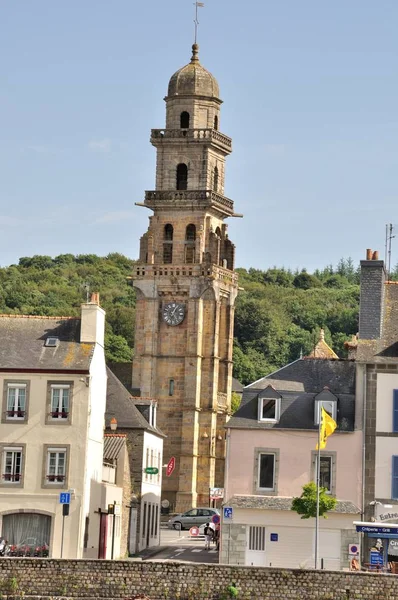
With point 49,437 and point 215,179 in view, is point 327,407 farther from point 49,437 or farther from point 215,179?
point 215,179

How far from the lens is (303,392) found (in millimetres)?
63469

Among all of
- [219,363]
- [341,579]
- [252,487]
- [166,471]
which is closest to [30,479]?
[252,487]

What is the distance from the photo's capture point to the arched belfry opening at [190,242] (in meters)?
113

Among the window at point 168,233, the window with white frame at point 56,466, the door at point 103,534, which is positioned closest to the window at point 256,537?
the window with white frame at point 56,466

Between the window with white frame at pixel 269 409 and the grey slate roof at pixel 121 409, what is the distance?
1477cm

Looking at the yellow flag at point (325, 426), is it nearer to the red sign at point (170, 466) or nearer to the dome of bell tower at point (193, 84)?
the red sign at point (170, 466)

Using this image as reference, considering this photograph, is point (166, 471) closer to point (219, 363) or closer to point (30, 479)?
point (219, 363)

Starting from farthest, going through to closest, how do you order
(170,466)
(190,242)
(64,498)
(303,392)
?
(190,242)
(170,466)
(303,392)
(64,498)

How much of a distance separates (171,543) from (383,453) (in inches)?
892

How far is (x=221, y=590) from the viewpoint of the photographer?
5112 centimetres

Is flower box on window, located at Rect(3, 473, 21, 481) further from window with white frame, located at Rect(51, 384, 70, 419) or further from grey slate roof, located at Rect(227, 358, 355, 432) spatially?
grey slate roof, located at Rect(227, 358, 355, 432)

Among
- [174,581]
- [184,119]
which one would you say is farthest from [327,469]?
[184,119]

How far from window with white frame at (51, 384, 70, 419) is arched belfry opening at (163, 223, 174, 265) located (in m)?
48.8

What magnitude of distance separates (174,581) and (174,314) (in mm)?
60738
